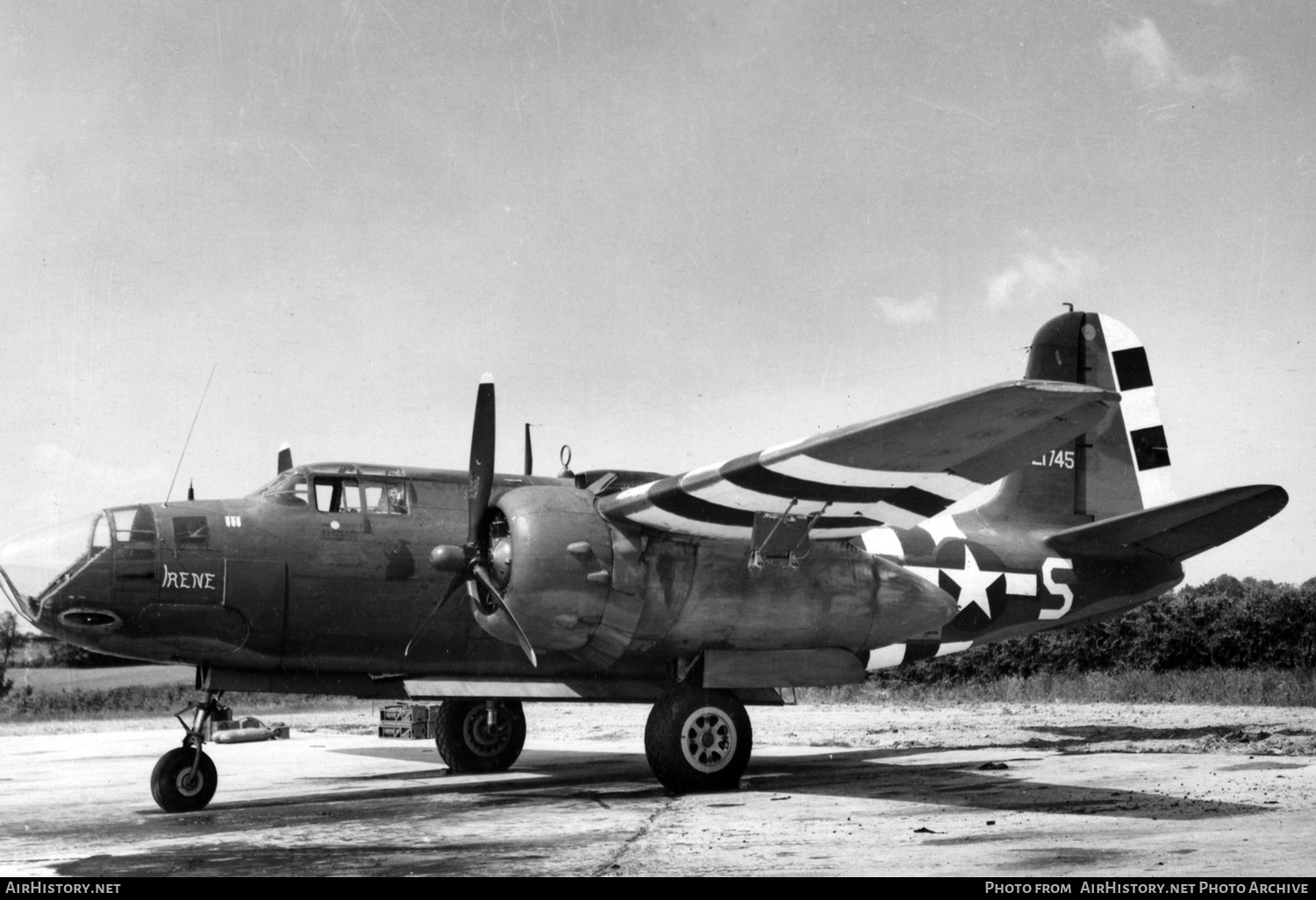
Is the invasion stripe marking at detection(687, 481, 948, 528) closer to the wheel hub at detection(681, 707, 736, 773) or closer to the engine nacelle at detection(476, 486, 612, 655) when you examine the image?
the engine nacelle at detection(476, 486, 612, 655)

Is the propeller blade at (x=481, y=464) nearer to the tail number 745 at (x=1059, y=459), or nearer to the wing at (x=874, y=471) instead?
the wing at (x=874, y=471)

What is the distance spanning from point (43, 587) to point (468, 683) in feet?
13.2

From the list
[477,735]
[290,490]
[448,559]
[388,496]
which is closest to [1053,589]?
[477,735]

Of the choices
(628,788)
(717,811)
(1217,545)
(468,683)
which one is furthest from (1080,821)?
(1217,545)

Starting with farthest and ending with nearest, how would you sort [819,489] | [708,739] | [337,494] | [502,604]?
[337,494]
[708,739]
[502,604]
[819,489]

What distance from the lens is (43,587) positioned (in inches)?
417

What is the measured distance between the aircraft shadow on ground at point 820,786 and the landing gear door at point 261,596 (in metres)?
1.57

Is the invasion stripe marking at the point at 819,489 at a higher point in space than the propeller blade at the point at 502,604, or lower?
higher

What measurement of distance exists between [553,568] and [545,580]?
0.40ft

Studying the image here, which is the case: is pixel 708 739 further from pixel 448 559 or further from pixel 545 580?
pixel 448 559

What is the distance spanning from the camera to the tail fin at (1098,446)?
16.0 metres

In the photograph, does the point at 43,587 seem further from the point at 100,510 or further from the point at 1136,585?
the point at 1136,585


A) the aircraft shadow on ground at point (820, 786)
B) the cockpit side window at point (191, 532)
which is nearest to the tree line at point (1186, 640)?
the aircraft shadow on ground at point (820, 786)

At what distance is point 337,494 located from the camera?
11.9 meters
